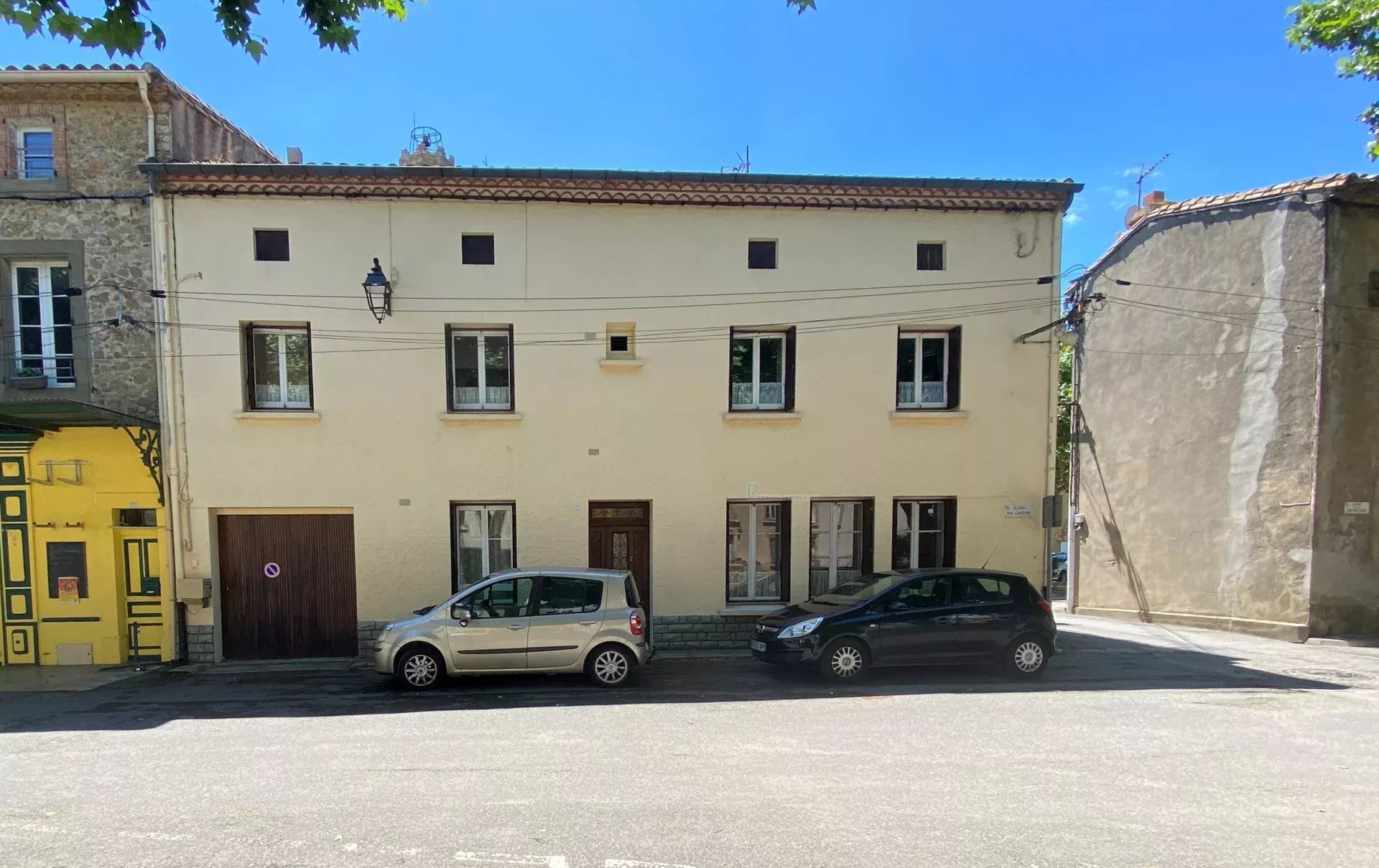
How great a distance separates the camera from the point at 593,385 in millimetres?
9688

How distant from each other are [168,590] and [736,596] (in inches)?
334

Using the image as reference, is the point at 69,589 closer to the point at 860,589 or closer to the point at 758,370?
the point at 758,370

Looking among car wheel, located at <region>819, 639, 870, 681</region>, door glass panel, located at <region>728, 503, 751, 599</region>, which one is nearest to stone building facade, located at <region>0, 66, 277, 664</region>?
door glass panel, located at <region>728, 503, 751, 599</region>

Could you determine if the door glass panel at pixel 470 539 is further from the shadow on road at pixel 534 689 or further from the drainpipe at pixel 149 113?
the drainpipe at pixel 149 113

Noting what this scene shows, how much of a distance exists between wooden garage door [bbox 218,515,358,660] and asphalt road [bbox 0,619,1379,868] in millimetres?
1284

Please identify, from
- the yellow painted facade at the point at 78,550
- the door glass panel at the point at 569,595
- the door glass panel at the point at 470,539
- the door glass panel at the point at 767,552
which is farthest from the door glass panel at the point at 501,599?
the yellow painted facade at the point at 78,550

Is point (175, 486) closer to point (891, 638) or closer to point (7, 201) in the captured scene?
point (7, 201)

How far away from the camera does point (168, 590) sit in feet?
30.3

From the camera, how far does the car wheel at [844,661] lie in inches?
314

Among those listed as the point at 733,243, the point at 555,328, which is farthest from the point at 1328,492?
the point at 555,328

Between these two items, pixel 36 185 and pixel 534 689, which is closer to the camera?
pixel 534 689

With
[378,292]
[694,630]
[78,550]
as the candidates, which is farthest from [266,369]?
[694,630]

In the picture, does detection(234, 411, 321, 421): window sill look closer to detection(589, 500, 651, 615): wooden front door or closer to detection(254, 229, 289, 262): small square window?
detection(254, 229, 289, 262): small square window

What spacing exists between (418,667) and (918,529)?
7674 mm
